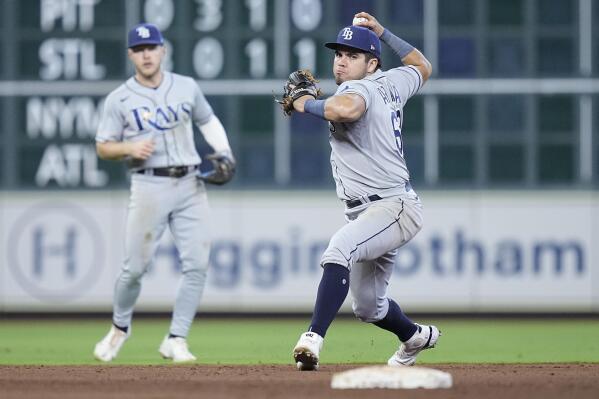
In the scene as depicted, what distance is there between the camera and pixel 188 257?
8195mm

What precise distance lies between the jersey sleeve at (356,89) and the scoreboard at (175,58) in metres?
6.05

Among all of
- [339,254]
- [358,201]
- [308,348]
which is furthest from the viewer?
[358,201]

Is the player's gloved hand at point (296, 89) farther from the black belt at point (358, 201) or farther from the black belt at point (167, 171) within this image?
the black belt at point (167, 171)

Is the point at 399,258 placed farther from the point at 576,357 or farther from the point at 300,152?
the point at 576,357

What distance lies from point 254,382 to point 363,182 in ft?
4.45

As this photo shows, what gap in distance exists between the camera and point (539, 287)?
44.3ft

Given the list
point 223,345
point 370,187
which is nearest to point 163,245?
point 223,345

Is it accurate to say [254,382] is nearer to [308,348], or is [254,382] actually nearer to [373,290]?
[308,348]

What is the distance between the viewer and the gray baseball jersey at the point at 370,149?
277 inches

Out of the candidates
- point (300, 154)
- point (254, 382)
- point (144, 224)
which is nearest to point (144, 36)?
point (144, 224)

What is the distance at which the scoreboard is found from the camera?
13.1 metres

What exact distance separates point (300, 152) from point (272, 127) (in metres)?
0.37

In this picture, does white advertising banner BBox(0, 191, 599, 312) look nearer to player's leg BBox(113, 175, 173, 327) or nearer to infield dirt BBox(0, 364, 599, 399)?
player's leg BBox(113, 175, 173, 327)

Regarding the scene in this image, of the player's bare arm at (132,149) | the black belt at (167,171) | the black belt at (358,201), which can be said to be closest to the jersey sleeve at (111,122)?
the player's bare arm at (132,149)
